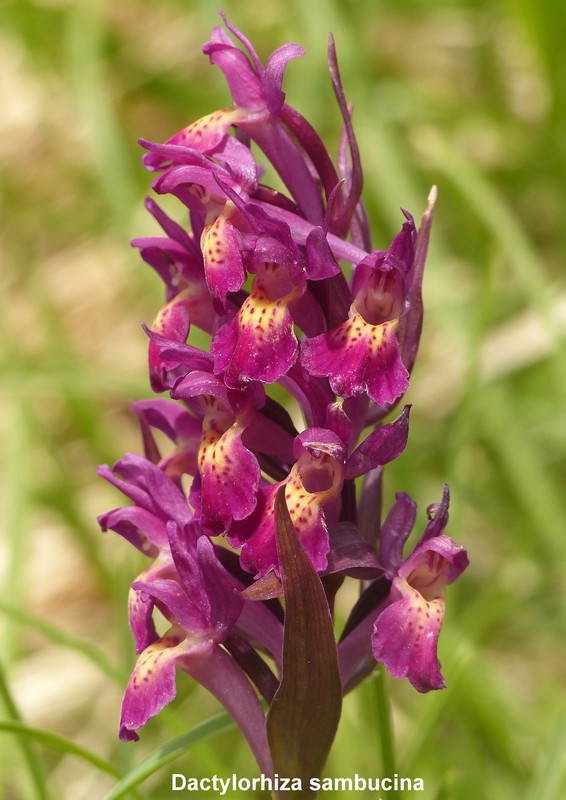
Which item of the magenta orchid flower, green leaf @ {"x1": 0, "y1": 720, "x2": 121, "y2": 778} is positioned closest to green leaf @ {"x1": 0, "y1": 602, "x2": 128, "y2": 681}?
green leaf @ {"x1": 0, "y1": 720, "x2": 121, "y2": 778}

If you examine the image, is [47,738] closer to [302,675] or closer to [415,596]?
[302,675]

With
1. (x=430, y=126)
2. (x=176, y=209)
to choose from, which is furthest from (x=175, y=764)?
(x=430, y=126)

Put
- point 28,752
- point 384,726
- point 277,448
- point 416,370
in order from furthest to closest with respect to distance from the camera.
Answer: point 416,370, point 28,752, point 384,726, point 277,448

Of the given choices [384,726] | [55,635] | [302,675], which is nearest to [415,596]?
[302,675]

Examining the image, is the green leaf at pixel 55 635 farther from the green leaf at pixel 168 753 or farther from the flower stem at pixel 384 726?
the flower stem at pixel 384 726

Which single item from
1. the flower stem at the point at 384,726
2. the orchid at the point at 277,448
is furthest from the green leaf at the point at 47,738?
the flower stem at the point at 384,726

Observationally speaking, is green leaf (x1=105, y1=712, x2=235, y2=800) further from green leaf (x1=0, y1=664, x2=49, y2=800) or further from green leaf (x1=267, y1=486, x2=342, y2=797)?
green leaf (x1=0, y1=664, x2=49, y2=800)

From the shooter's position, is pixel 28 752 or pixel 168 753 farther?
pixel 28 752

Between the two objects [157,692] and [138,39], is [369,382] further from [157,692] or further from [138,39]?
[138,39]
